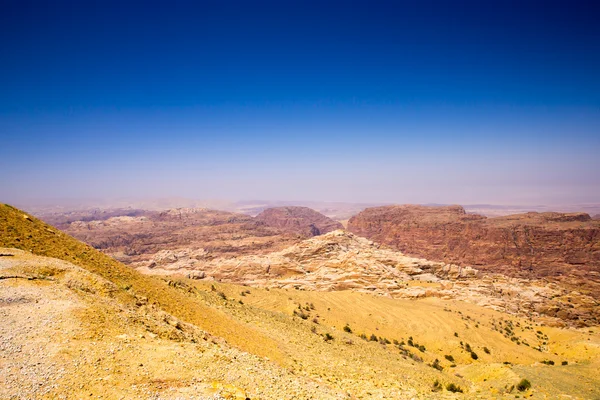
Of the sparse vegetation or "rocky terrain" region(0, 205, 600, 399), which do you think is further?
the sparse vegetation

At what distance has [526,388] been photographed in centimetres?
1401

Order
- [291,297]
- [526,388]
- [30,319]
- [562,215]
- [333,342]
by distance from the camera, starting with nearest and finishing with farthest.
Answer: [30,319] → [526,388] → [333,342] → [291,297] → [562,215]

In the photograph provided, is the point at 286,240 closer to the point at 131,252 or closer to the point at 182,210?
the point at 131,252

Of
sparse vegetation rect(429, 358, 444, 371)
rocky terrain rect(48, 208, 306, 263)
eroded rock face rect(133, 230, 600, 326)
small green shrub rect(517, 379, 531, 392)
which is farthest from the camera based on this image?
rocky terrain rect(48, 208, 306, 263)

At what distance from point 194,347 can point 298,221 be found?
171 metres

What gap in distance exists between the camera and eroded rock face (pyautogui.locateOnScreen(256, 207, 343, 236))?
16862 cm

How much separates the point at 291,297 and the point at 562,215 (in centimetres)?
9096

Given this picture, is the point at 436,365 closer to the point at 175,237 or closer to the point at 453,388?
the point at 453,388

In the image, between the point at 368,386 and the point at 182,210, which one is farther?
the point at 182,210

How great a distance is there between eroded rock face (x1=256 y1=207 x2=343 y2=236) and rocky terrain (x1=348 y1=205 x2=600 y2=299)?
56905mm

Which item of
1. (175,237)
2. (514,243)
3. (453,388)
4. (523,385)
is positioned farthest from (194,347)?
(175,237)

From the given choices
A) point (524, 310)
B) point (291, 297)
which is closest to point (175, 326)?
point (291, 297)

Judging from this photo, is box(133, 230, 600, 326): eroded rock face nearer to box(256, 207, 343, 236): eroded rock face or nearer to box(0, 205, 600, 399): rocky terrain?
box(0, 205, 600, 399): rocky terrain

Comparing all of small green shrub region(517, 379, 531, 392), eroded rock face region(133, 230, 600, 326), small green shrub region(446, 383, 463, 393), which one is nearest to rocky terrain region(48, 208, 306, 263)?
eroded rock face region(133, 230, 600, 326)
